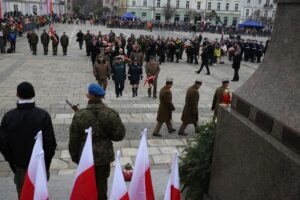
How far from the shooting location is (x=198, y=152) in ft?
17.6

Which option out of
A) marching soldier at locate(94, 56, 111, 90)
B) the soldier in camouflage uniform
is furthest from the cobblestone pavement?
the soldier in camouflage uniform

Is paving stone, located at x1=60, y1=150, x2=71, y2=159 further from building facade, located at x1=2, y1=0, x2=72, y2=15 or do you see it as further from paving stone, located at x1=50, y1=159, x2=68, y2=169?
building facade, located at x1=2, y1=0, x2=72, y2=15

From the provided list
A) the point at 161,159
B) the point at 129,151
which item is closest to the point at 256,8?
the point at 129,151

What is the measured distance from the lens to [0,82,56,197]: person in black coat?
4328mm

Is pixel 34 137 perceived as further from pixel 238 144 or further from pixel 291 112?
pixel 291 112

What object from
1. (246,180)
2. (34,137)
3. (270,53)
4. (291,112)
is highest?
(270,53)

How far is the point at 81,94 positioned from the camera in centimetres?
1347

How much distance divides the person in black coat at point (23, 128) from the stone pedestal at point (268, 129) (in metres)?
2.30

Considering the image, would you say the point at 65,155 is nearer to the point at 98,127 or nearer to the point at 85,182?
the point at 98,127

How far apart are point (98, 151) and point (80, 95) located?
29.6 ft

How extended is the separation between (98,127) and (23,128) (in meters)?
0.91

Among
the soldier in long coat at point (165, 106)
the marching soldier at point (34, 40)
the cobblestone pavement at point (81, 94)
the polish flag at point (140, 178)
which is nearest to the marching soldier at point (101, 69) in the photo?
the cobblestone pavement at point (81, 94)

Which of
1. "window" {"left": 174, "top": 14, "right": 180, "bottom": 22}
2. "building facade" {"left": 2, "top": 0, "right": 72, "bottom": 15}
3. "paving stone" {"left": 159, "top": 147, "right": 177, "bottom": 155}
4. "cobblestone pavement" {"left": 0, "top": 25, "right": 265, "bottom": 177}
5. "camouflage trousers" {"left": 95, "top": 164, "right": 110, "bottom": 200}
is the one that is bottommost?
"paving stone" {"left": 159, "top": 147, "right": 177, "bottom": 155}

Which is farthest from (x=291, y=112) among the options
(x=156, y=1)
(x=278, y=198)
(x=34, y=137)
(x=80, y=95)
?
(x=156, y=1)
